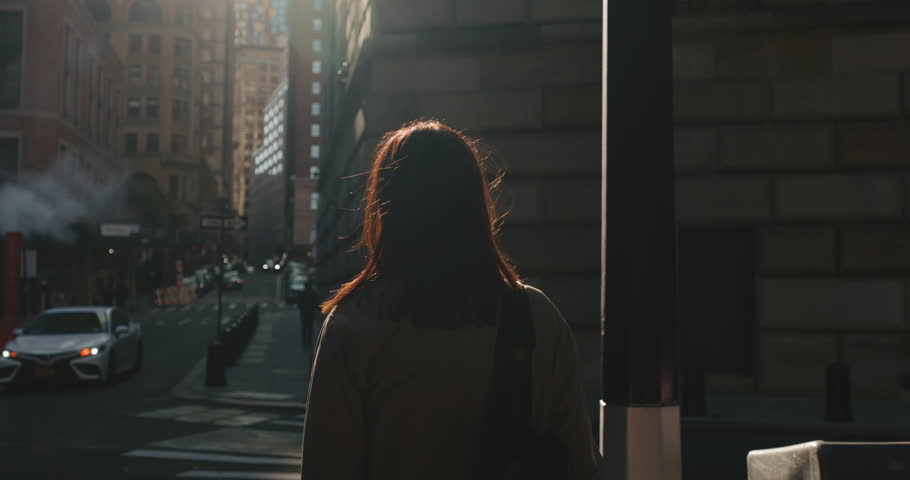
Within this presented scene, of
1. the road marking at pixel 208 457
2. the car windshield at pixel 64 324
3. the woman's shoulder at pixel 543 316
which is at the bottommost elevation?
the road marking at pixel 208 457

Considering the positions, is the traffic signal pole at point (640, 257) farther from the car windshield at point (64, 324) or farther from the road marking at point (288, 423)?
the car windshield at point (64, 324)

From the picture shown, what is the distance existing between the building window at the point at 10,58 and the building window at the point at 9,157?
1907mm

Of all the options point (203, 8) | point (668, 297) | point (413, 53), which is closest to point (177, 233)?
point (413, 53)

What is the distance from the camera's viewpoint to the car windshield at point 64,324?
1563cm

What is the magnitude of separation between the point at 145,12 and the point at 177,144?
50.2 feet

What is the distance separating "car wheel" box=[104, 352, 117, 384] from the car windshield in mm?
584

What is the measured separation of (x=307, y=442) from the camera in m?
2.08

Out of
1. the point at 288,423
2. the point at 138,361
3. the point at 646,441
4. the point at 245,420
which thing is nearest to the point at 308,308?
the point at 138,361

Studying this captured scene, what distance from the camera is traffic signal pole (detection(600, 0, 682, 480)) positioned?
423 cm

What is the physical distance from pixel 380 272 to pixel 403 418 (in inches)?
14.6

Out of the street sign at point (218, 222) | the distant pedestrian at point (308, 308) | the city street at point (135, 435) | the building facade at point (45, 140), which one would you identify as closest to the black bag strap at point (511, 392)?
the city street at point (135, 435)

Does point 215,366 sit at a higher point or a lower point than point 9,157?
lower

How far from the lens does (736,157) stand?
46.0 ft

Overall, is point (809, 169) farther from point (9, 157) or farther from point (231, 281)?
point (231, 281)
